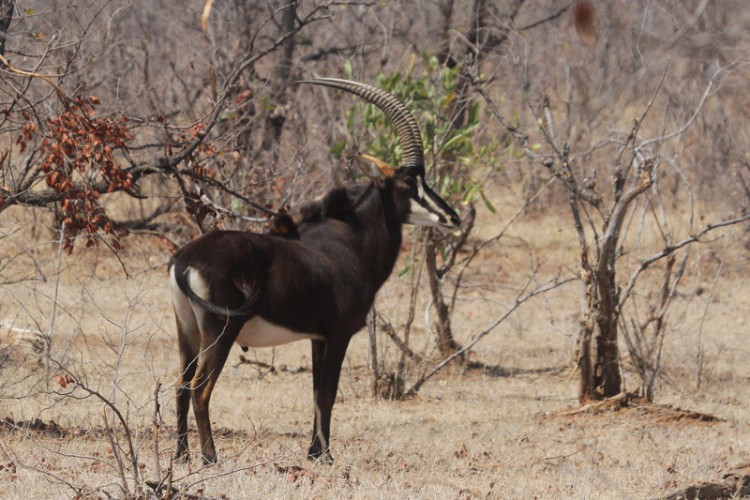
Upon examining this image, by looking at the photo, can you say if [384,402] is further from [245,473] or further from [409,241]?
[409,241]

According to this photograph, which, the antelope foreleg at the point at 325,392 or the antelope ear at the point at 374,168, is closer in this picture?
the antelope foreleg at the point at 325,392

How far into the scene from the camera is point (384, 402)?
9008 mm

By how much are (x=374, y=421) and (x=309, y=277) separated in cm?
216

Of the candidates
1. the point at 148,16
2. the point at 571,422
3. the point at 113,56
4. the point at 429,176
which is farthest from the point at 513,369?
the point at 148,16

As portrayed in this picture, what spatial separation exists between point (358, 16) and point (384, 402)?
9.73 m

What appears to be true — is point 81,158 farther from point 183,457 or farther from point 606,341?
point 606,341

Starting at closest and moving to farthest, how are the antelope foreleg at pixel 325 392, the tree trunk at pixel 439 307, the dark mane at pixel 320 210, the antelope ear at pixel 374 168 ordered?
the antelope foreleg at pixel 325 392
the dark mane at pixel 320 210
the antelope ear at pixel 374 168
the tree trunk at pixel 439 307

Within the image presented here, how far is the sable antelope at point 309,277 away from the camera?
6.06 meters

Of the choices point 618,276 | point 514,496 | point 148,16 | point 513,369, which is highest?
point 148,16

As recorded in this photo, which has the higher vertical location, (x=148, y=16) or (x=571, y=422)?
(x=148, y=16)

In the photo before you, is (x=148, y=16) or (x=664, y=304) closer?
(x=664, y=304)

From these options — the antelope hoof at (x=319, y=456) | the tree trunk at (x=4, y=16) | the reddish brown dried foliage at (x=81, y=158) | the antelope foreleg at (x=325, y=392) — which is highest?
the tree trunk at (x=4, y=16)

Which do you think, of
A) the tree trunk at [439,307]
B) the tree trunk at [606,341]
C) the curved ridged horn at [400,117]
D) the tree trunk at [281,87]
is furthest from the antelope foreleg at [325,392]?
the tree trunk at [281,87]

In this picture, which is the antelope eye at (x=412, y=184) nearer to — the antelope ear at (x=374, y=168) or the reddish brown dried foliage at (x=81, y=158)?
the antelope ear at (x=374, y=168)
